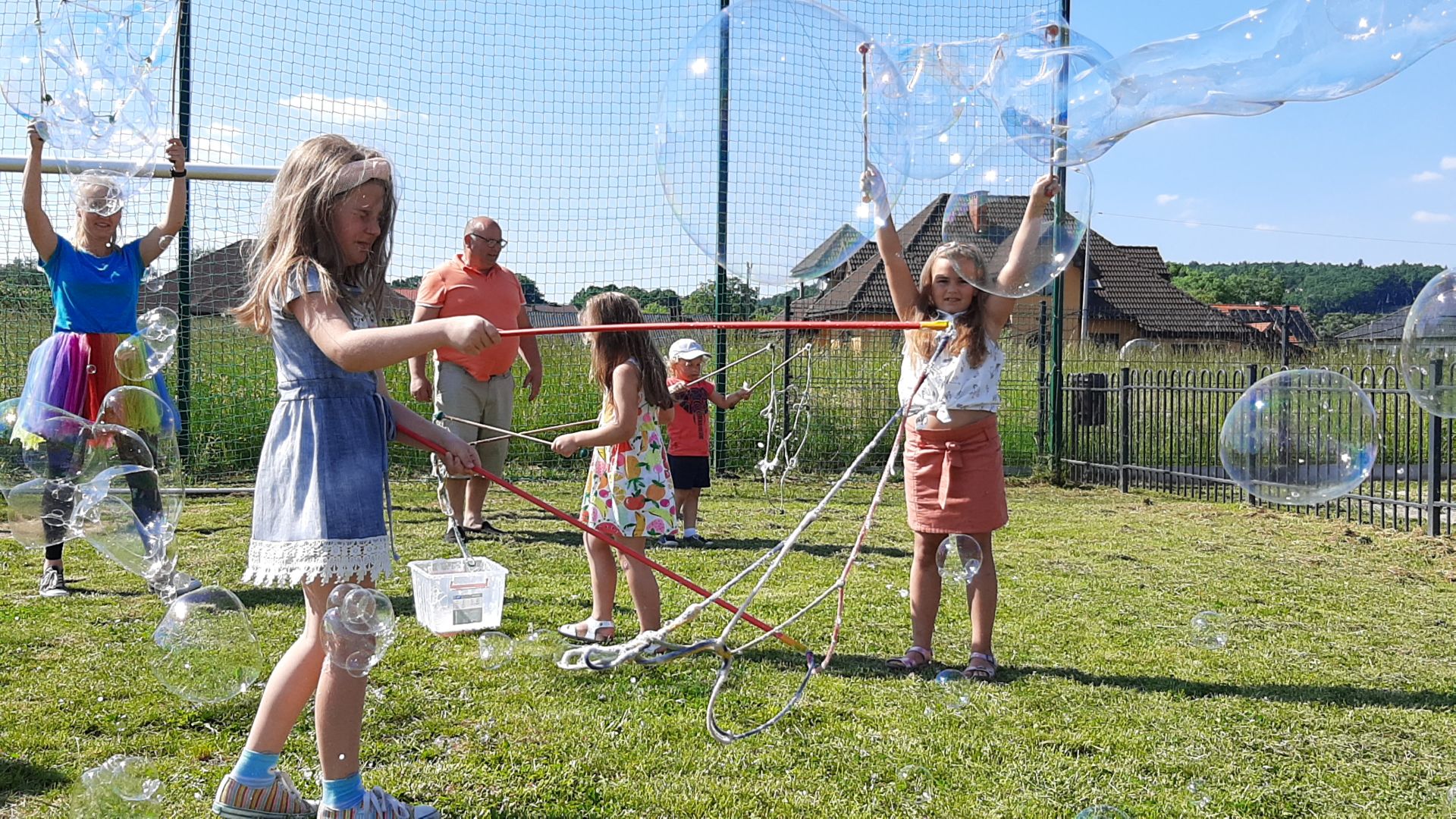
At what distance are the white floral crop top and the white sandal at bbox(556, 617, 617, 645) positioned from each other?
4.54ft

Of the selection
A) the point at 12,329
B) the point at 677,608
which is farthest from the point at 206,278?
the point at 677,608

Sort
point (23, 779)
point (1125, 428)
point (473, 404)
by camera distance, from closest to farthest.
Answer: point (23, 779) < point (473, 404) < point (1125, 428)

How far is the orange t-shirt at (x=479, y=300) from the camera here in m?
5.92

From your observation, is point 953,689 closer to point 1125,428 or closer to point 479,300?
point 479,300

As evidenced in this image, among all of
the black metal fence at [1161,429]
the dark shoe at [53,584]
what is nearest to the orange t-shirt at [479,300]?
the dark shoe at [53,584]

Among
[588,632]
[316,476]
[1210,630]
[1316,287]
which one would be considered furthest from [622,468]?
[1316,287]

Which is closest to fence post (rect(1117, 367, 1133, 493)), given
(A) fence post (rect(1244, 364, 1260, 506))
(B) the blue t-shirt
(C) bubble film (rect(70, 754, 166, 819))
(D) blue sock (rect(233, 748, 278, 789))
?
(A) fence post (rect(1244, 364, 1260, 506))

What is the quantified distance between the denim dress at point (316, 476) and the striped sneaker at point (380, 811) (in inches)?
18.7

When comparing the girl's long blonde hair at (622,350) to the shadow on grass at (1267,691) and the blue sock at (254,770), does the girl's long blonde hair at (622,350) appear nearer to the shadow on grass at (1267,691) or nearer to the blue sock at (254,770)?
the shadow on grass at (1267,691)

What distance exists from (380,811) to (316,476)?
737 mm

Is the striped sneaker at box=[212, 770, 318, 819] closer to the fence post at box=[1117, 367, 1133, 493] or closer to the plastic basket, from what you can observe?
the plastic basket

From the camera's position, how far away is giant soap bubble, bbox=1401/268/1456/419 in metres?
3.44

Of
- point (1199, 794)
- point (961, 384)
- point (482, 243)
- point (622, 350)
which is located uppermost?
point (482, 243)

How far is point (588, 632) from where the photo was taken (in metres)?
4.02
